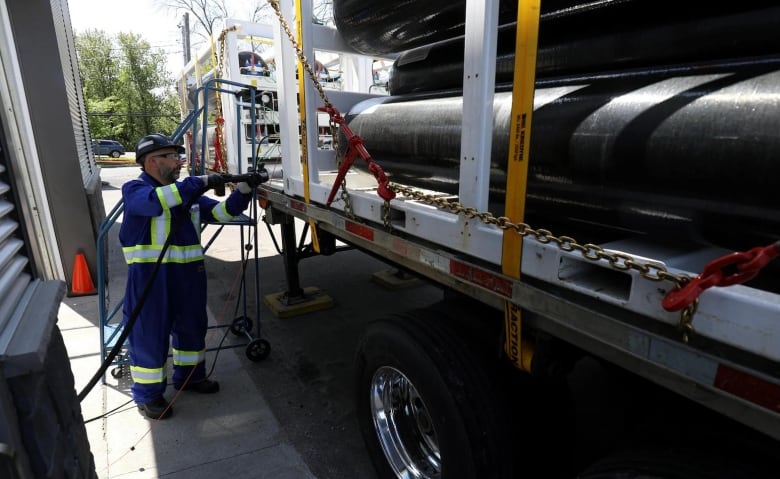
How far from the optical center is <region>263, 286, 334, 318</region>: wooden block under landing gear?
4.30 meters

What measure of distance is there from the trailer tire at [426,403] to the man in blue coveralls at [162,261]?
4.54 ft

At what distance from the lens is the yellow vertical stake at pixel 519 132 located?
1.20 meters

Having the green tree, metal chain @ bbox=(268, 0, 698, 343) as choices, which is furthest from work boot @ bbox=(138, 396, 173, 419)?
the green tree

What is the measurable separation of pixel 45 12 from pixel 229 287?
3124mm

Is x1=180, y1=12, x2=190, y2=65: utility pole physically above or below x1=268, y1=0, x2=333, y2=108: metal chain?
above

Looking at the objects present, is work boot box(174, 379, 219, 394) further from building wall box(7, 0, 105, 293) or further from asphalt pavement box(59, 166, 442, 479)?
building wall box(7, 0, 105, 293)

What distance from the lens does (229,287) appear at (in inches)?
208

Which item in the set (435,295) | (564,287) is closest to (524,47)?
(564,287)

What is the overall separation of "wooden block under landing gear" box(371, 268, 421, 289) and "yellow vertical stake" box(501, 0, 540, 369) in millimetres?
3645

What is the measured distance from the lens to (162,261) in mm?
2787

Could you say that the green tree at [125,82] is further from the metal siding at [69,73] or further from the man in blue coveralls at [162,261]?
the man in blue coveralls at [162,261]

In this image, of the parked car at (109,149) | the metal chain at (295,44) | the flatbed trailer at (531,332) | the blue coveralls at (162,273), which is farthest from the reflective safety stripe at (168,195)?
the parked car at (109,149)

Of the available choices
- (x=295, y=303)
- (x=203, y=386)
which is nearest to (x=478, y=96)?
(x=203, y=386)

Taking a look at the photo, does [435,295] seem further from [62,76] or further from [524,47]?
[62,76]
